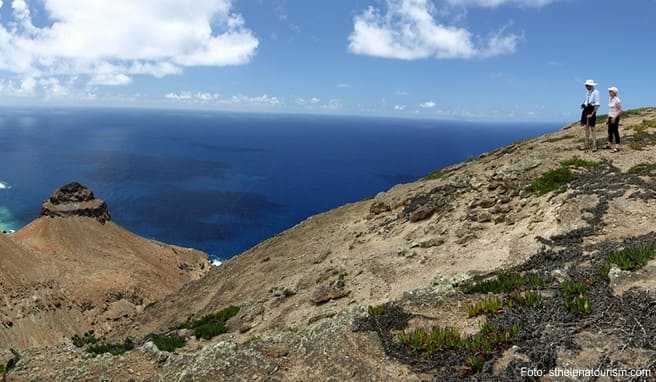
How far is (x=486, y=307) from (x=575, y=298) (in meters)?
2.56

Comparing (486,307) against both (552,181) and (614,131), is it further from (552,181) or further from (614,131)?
(614,131)

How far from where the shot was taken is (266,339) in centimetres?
1734

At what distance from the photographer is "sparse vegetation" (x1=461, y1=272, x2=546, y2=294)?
1627 centimetres

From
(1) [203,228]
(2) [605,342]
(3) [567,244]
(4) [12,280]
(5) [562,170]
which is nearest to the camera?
(2) [605,342]

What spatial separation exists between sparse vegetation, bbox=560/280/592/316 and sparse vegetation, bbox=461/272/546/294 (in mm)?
952

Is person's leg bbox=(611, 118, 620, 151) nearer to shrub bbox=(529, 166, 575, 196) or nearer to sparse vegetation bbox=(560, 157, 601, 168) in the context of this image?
sparse vegetation bbox=(560, 157, 601, 168)

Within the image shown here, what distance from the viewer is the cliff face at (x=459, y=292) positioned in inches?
515

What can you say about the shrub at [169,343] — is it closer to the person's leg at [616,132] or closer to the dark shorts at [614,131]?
the dark shorts at [614,131]

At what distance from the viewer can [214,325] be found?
23.2 metres

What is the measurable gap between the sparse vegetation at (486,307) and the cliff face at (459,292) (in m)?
0.04

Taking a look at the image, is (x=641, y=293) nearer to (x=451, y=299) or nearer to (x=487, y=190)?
(x=451, y=299)

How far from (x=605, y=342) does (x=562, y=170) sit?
1780 cm

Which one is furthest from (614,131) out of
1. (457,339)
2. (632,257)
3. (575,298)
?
(457,339)

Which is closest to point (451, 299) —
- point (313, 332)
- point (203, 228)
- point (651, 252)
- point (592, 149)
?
point (313, 332)
